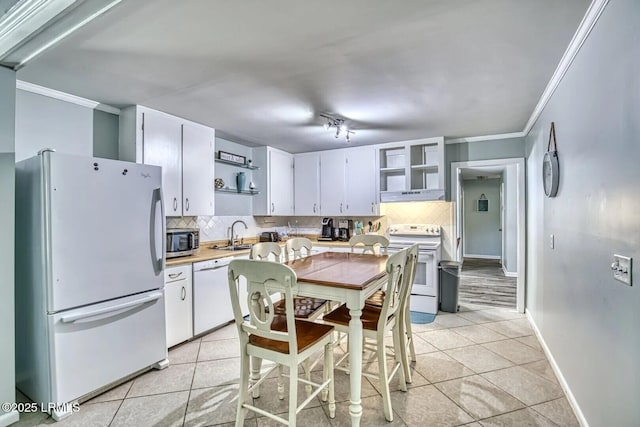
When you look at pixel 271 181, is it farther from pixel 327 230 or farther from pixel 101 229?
pixel 101 229

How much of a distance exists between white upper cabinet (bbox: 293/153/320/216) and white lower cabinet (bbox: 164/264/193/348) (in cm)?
233

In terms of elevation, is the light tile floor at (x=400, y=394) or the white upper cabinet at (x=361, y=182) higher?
the white upper cabinet at (x=361, y=182)

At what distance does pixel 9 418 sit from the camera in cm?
197

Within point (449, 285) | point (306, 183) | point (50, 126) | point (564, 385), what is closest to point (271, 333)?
point (564, 385)

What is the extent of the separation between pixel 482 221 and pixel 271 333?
8319 millimetres

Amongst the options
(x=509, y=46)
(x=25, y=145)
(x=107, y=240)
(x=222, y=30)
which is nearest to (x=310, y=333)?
(x=107, y=240)

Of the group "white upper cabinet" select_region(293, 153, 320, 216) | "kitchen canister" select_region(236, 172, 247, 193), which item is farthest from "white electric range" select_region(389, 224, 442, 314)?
"kitchen canister" select_region(236, 172, 247, 193)

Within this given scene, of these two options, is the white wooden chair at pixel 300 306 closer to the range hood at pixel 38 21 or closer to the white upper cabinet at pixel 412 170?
the range hood at pixel 38 21

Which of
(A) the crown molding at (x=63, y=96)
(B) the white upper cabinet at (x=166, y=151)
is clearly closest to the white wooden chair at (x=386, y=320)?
(B) the white upper cabinet at (x=166, y=151)

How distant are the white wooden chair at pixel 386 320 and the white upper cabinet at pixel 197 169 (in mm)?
2122

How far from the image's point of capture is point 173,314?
2.98 metres

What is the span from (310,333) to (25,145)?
2727 mm

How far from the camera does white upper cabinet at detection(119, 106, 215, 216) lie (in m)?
3.03

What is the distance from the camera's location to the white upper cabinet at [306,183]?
16.5ft
